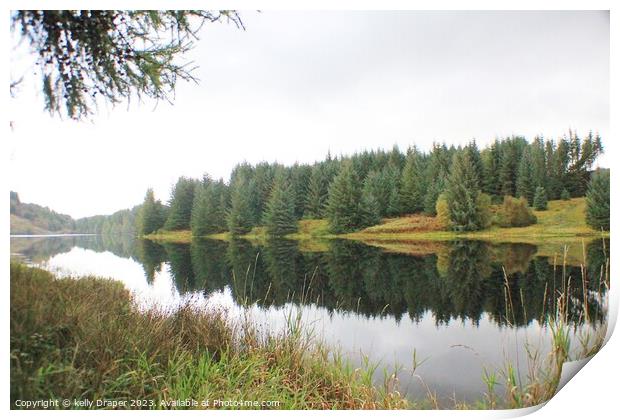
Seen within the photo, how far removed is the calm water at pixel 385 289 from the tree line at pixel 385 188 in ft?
0.77

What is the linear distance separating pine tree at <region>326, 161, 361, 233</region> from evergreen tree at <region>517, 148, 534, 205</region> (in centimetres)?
137

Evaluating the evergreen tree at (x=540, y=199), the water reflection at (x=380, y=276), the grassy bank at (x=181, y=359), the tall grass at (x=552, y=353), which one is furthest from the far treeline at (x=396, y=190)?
the grassy bank at (x=181, y=359)

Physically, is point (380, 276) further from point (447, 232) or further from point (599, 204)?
point (599, 204)

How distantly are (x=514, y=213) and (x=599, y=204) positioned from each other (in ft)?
2.27

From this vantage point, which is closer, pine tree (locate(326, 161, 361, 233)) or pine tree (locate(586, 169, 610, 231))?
pine tree (locate(586, 169, 610, 231))

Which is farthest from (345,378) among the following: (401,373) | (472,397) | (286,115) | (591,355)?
(286,115)

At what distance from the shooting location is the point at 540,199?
323 centimetres

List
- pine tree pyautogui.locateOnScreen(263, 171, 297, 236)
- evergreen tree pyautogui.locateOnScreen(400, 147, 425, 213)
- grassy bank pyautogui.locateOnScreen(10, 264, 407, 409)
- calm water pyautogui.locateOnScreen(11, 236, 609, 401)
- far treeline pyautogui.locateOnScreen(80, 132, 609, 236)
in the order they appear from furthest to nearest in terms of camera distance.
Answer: pine tree pyautogui.locateOnScreen(263, 171, 297, 236) < evergreen tree pyautogui.locateOnScreen(400, 147, 425, 213) < far treeline pyautogui.locateOnScreen(80, 132, 609, 236) < calm water pyautogui.locateOnScreen(11, 236, 609, 401) < grassy bank pyautogui.locateOnScreen(10, 264, 407, 409)

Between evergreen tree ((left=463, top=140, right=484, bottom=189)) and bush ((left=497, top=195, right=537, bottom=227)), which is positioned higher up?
evergreen tree ((left=463, top=140, right=484, bottom=189))

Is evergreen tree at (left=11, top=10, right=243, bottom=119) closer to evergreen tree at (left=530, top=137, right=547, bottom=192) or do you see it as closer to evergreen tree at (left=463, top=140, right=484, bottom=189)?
evergreen tree at (left=463, top=140, right=484, bottom=189)

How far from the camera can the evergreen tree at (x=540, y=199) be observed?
10.6ft

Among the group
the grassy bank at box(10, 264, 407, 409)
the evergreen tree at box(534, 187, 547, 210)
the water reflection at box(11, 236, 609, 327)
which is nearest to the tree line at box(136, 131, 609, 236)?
the evergreen tree at box(534, 187, 547, 210)

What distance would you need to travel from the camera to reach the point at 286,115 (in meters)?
3.38

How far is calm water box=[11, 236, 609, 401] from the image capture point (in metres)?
3.07
